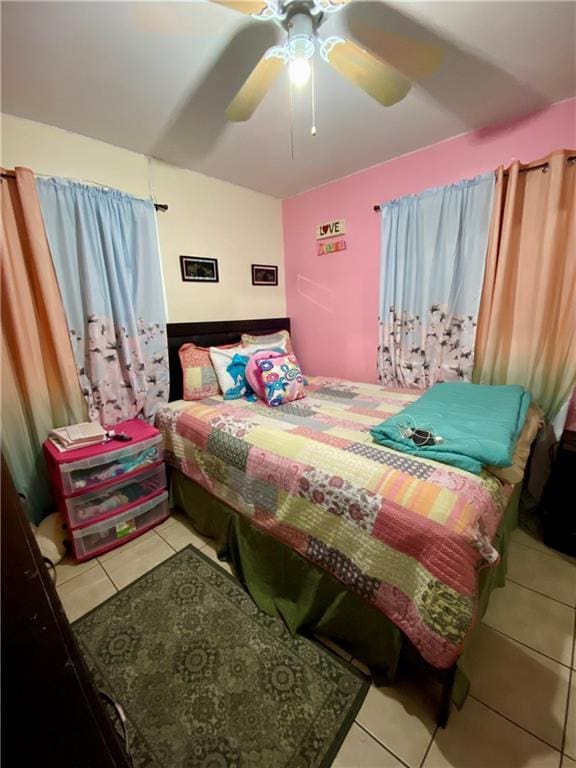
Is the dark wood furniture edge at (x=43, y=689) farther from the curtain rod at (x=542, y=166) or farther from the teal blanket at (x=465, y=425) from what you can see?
the curtain rod at (x=542, y=166)

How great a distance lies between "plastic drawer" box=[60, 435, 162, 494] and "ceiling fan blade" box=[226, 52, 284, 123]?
175 centimetres

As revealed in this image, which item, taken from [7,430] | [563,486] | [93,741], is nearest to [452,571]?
[93,741]

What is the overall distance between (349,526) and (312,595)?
40 cm

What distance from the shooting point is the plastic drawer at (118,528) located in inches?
70.2

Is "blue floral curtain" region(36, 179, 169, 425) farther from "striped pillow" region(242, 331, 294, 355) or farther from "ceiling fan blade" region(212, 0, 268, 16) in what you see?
"ceiling fan blade" region(212, 0, 268, 16)

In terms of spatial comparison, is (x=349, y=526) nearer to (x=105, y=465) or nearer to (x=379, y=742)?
(x=379, y=742)

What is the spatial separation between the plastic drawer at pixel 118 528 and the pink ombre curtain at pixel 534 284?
238 cm

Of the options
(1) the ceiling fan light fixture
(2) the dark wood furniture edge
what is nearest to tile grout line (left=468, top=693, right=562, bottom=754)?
(2) the dark wood furniture edge

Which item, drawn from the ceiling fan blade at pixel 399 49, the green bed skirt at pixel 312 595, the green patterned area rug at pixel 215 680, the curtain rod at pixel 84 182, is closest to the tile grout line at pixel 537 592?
the green bed skirt at pixel 312 595

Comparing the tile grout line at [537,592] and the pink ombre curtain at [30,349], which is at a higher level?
the pink ombre curtain at [30,349]

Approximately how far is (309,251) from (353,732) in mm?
3092

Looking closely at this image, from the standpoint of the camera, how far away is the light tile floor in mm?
993

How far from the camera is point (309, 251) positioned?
9.80ft

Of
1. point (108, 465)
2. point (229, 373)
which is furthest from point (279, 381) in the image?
point (108, 465)
